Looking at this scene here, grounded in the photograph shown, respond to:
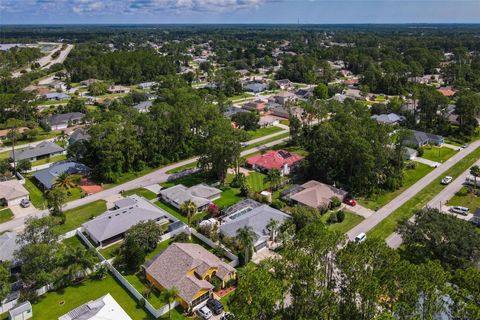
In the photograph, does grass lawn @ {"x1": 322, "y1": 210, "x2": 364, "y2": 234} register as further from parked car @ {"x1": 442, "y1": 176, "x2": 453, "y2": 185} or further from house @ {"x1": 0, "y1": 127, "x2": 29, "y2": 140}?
house @ {"x1": 0, "y1": 127, "x2": 29, "y2": 140}

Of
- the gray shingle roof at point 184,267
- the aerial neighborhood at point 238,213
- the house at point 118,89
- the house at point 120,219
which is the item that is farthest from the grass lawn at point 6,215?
the house at point 118,89

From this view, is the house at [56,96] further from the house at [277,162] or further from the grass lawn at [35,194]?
the house at [277,162]

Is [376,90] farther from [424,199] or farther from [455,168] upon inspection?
[424,199]

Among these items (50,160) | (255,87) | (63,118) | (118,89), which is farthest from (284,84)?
(50,160)

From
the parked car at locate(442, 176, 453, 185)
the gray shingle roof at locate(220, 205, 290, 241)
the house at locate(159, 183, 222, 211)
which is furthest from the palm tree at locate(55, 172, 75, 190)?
the parked car at locate(442, 176, 453, 185)

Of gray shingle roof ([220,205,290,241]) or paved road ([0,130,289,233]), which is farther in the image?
paved road ([0,130,289,233])

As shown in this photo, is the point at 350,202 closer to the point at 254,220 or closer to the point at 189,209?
the point at 254,220
